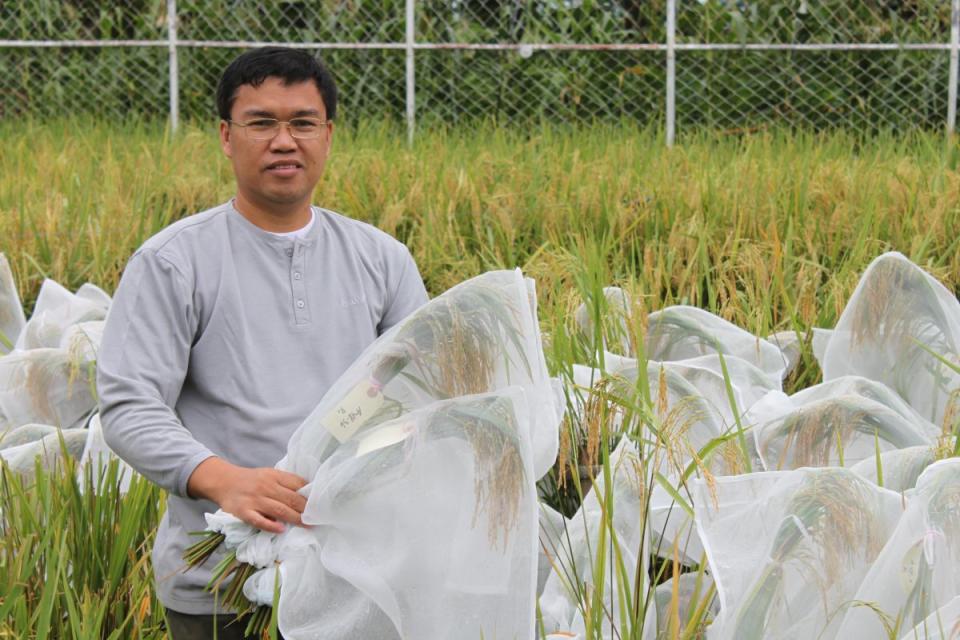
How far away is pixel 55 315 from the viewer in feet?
9.61

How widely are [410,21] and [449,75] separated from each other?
47cm

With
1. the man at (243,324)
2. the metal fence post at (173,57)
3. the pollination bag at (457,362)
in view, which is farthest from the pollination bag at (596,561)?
the metal fence post at (173,57)

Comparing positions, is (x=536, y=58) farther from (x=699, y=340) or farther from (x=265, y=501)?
(x=265, y=501)

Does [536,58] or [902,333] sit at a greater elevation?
[536,58]

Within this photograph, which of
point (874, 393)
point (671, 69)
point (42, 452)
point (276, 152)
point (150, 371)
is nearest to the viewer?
point (150, 371)

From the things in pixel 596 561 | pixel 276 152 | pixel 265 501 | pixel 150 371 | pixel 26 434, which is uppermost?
pixel 276 152

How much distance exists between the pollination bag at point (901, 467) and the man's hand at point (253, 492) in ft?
2.26

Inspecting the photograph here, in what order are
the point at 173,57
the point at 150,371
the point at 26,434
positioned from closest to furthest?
the point at 150,371
the point at 26,434
the point at 173,57

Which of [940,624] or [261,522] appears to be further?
[261,522]

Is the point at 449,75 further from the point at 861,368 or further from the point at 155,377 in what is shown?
the point at 155,377

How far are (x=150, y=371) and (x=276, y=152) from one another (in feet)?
0.98

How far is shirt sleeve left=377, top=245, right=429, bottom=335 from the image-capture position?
5.52ft

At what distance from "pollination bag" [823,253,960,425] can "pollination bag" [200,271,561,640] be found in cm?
98

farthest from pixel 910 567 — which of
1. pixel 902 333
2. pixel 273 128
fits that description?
pixel 902 333
